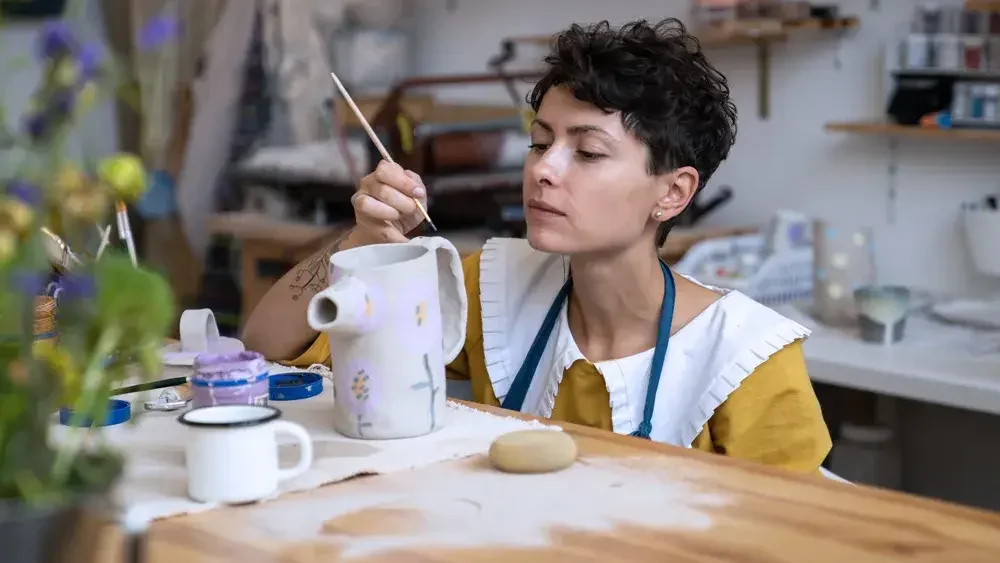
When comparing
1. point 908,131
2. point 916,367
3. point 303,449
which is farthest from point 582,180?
point 908,131

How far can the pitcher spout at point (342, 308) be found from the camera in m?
1.08

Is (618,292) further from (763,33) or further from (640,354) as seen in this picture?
(763,33)

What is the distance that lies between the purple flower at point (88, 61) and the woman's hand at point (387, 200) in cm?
85

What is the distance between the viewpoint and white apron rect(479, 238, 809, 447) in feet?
4.72

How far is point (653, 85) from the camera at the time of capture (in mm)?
1531

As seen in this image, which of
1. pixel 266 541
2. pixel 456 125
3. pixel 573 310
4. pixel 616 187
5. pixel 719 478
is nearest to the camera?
pixel 266 541

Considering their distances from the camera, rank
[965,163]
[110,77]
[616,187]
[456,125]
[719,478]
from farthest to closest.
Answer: [456,125] → [965,163] → [616,187] → [719,478] → [110,77]

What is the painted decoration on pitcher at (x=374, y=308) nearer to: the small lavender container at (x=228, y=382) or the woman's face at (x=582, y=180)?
the small lavender container at (x=228, y=382)

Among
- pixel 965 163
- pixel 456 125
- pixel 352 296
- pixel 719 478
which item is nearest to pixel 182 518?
pixel 352 296

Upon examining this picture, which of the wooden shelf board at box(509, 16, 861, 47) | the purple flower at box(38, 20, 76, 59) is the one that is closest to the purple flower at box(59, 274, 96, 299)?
the purple flower at box(38, 20, 76, 59)

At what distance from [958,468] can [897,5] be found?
1.01 m

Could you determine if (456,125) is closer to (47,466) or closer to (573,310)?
(573,310)

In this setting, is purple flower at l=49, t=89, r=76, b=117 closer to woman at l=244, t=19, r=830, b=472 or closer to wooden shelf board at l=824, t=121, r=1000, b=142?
woman at l=244, t=19, r=830, b=472

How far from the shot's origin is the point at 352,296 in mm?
1088
